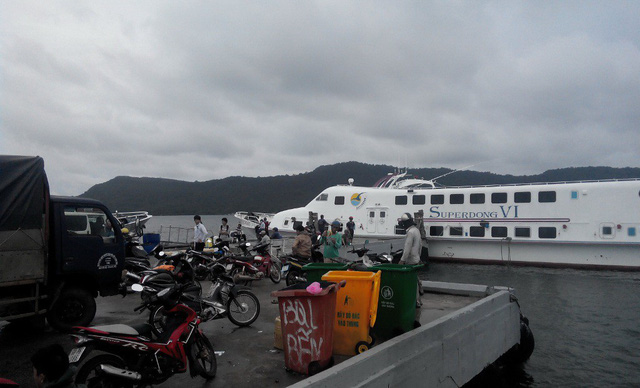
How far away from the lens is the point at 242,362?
16.8 ft

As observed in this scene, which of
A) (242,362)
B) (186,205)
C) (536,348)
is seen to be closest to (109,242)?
(242,362)

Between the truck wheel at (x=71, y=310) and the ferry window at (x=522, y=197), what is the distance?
69.2 ft

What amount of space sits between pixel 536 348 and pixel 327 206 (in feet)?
57.1

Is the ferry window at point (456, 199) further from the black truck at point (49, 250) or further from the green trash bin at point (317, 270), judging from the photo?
the black truck at point (49, 250)

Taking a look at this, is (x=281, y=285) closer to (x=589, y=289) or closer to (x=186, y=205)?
(x=589, y=289)

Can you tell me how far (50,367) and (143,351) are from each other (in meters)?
1.16

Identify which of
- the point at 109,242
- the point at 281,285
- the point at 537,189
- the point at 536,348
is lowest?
the point at 536,348

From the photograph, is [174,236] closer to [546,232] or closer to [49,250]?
[49,250]

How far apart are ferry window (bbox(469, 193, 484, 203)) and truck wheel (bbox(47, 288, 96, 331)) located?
2072 cm

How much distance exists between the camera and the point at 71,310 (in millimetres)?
6484

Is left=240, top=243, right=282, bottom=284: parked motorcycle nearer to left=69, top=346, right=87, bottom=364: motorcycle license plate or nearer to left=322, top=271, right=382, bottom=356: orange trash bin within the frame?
left=322, top=271, right=382, bottom=356: orange trash bin

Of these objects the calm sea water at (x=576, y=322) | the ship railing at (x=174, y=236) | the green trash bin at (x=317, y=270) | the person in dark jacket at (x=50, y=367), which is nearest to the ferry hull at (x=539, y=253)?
the calm sea water at (x=576, y=322)

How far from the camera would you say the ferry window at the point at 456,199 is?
23.2 m

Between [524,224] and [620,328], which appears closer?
[620,328]
